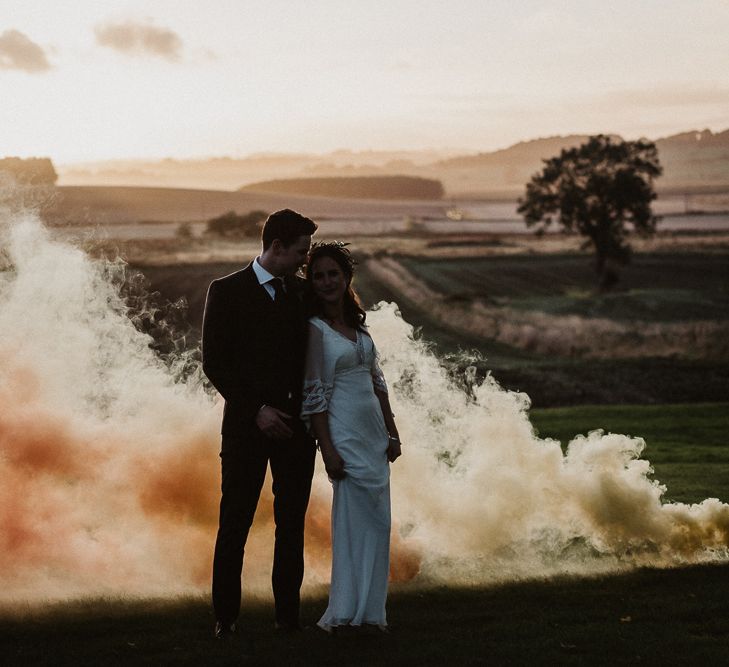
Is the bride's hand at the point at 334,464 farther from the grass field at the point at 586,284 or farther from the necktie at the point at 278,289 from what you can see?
the grass field at the point at 586,284

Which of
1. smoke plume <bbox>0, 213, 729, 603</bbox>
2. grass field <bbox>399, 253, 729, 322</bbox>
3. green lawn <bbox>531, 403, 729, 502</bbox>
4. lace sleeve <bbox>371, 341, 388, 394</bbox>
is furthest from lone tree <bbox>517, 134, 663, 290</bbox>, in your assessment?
lace sleeve <bbox>371, 341, 388, 394</bbox>

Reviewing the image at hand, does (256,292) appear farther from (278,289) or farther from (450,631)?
(450,631)

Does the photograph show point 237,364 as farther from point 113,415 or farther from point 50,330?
point 50,330

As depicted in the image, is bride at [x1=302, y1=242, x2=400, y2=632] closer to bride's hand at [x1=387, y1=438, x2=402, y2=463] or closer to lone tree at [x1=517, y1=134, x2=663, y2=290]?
bride's hand at [x1=387, y1=438, x2=402, y2=463]

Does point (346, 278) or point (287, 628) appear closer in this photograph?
point (346, 278)

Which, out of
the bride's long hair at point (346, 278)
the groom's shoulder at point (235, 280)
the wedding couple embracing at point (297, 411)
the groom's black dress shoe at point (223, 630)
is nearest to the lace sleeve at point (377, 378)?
the wedding couple embracing at point (297, 411)

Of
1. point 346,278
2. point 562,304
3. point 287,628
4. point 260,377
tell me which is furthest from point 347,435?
point 562,304

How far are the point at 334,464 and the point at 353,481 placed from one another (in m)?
0.20

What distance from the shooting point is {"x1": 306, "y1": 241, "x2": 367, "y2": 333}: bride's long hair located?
748cm

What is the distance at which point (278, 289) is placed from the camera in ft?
24.5

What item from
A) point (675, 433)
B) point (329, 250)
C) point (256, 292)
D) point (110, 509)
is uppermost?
point (329, 250)

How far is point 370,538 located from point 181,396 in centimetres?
305

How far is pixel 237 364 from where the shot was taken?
747cm

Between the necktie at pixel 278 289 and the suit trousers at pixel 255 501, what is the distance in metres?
0.92
